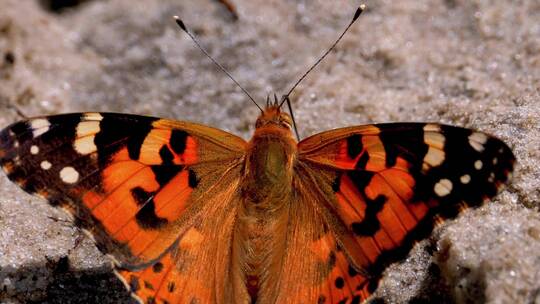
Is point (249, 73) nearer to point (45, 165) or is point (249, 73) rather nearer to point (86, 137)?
point (86, 137)

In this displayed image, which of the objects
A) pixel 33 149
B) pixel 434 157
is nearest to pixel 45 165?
pixel 33 149

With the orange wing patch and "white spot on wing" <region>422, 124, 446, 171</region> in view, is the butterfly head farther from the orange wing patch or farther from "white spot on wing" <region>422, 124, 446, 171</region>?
"white spot on wing" <region>422, 124, 446, 171</region>

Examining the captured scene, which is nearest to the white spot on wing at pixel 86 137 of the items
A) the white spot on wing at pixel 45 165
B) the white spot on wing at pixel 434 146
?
the white spot on wing at pixel 45 165

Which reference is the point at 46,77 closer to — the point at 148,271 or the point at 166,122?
the point at 166,122

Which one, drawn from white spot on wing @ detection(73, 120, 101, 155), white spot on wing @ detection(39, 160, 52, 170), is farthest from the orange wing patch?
white spot on wing @ detection(39, 160, 52, 170)

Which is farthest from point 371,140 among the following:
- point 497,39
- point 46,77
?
point 46,77

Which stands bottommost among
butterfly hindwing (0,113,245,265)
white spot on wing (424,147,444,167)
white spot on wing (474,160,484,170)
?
white spot on wing (474,160,484,170)
